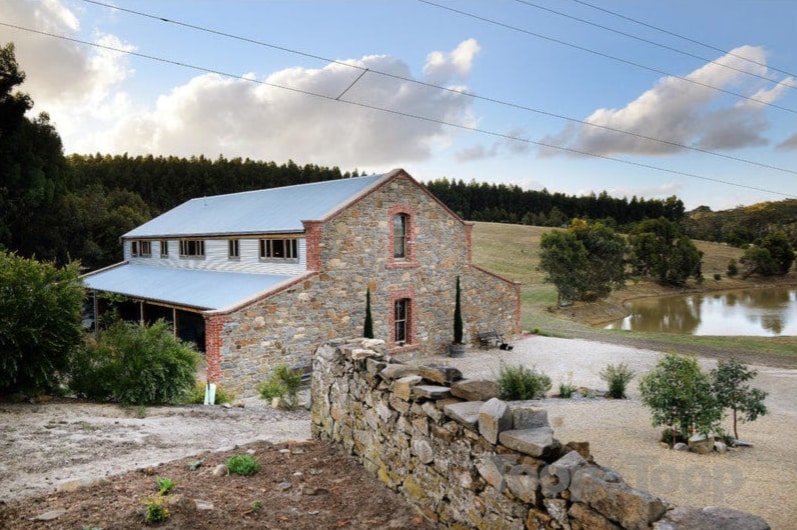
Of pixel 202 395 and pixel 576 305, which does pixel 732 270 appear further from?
pixel 202 395

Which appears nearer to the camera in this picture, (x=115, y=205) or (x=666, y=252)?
(x=115, y=205)

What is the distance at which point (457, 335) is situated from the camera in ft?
Result: 75.2

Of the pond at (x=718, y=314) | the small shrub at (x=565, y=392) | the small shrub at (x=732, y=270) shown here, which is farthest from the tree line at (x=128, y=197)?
the small shrub at (x=565, y=392)

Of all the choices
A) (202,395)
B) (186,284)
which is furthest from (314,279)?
(186,284)

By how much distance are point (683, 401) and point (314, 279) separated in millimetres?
12263

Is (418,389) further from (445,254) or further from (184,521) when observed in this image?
(445,254)

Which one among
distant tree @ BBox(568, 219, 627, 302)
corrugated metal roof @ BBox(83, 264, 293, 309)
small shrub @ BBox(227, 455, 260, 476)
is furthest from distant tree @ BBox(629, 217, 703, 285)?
small shrub @ BBox(227, 455, 260, 476)

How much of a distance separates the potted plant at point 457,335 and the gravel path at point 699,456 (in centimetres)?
611

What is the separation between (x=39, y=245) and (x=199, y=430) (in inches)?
1261

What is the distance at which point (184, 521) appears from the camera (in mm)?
4387

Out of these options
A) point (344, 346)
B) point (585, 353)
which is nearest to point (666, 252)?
point (585, 353)

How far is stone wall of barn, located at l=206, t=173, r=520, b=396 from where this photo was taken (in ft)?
51.8

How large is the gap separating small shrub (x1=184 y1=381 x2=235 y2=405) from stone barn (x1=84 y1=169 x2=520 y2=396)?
44 centimetres

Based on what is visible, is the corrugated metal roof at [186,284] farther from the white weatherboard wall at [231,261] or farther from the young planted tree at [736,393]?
the young planted tree at [736,393]
